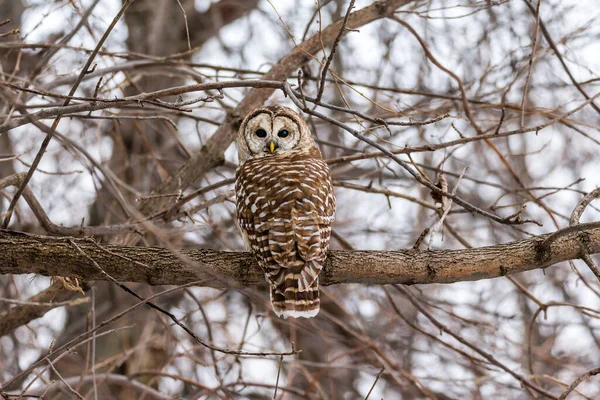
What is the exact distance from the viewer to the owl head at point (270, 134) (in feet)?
→ 14.9

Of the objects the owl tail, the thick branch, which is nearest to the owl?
the owl tail

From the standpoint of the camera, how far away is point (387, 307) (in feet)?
26.2

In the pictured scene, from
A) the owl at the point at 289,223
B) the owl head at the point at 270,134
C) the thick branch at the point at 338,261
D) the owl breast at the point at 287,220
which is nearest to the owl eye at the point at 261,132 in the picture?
the owl head at the point at 270,134

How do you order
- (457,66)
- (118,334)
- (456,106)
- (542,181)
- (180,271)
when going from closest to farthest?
(180,271)
(456,106)
(457,66)
(118,334)
(542,181)

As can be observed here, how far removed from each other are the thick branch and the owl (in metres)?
0.13

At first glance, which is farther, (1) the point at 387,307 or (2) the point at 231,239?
(1) the point at 387,307

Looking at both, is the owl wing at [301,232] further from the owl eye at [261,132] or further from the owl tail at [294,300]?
the owl eye at [261,132]

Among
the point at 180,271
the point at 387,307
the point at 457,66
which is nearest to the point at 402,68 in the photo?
the point at 457,66

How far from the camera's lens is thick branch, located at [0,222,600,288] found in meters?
3.21

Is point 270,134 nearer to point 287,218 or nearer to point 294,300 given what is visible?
point 287,218

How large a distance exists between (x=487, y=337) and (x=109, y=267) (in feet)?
16.2

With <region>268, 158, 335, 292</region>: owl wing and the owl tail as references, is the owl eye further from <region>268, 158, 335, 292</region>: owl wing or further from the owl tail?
the owl tail

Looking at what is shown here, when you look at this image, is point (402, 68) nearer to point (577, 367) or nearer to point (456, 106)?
point (456, 106)

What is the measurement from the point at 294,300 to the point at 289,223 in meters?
0.38
